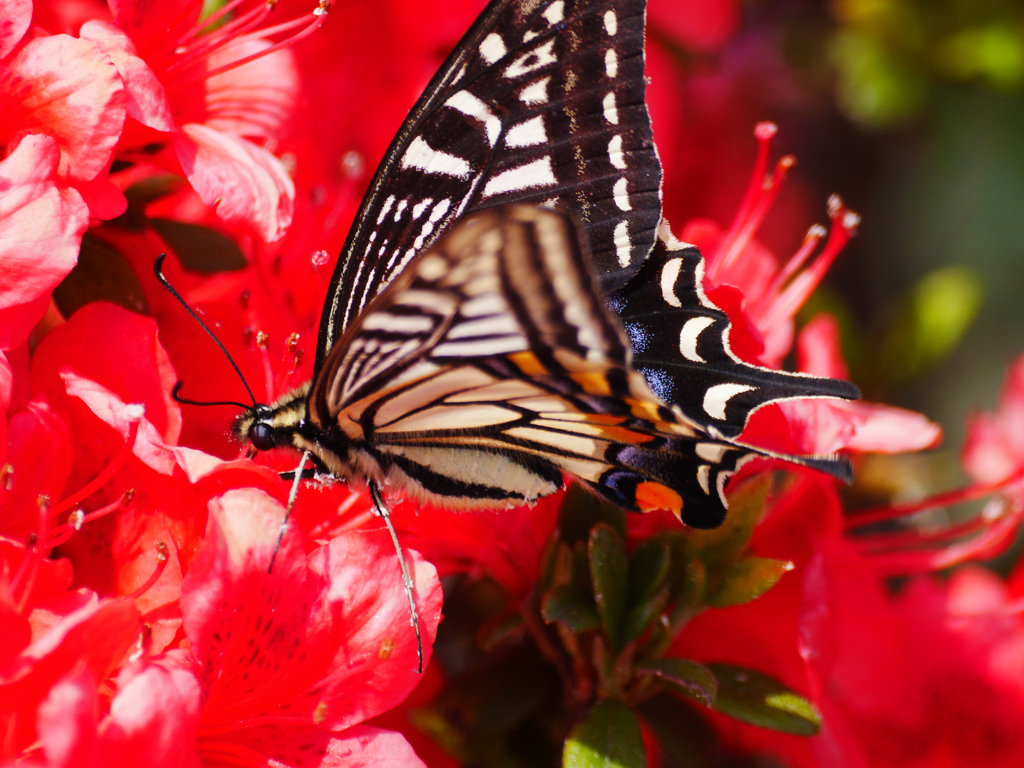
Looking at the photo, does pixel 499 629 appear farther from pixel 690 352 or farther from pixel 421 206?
pixel 421 206

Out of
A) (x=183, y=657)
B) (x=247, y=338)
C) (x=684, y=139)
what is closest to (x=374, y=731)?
(x=183, y=657)

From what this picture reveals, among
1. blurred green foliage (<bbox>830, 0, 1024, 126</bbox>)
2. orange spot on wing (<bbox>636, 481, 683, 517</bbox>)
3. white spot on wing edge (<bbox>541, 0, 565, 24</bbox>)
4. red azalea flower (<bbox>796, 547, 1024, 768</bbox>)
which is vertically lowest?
red azalea flower (<bbox>796, 547, 1024, 768</bbox>)

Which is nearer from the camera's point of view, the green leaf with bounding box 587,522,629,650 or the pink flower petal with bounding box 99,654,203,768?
the pink flower petal with bounding box 99,654,203,768

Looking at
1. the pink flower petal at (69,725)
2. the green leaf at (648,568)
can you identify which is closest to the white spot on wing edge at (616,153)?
the green leaf at (648,568)

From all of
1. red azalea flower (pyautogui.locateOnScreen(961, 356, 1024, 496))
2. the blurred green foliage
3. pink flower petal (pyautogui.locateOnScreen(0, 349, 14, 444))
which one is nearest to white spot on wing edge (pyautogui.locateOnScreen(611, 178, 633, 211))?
pink flower petal (pyautogui.locateOnScreen(0, 349, 14, 444))

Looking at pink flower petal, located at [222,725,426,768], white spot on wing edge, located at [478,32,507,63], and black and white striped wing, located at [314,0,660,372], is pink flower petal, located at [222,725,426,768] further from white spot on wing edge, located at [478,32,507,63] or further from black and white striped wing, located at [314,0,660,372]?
white spot on wing edge, located at [478,32,507,63]

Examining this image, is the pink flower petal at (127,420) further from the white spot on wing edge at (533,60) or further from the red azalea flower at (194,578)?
the white spot on wing edge at (533,60)

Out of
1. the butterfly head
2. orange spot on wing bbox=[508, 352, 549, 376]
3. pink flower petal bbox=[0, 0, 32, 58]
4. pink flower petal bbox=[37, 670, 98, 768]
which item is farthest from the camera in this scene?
the butterfly head
